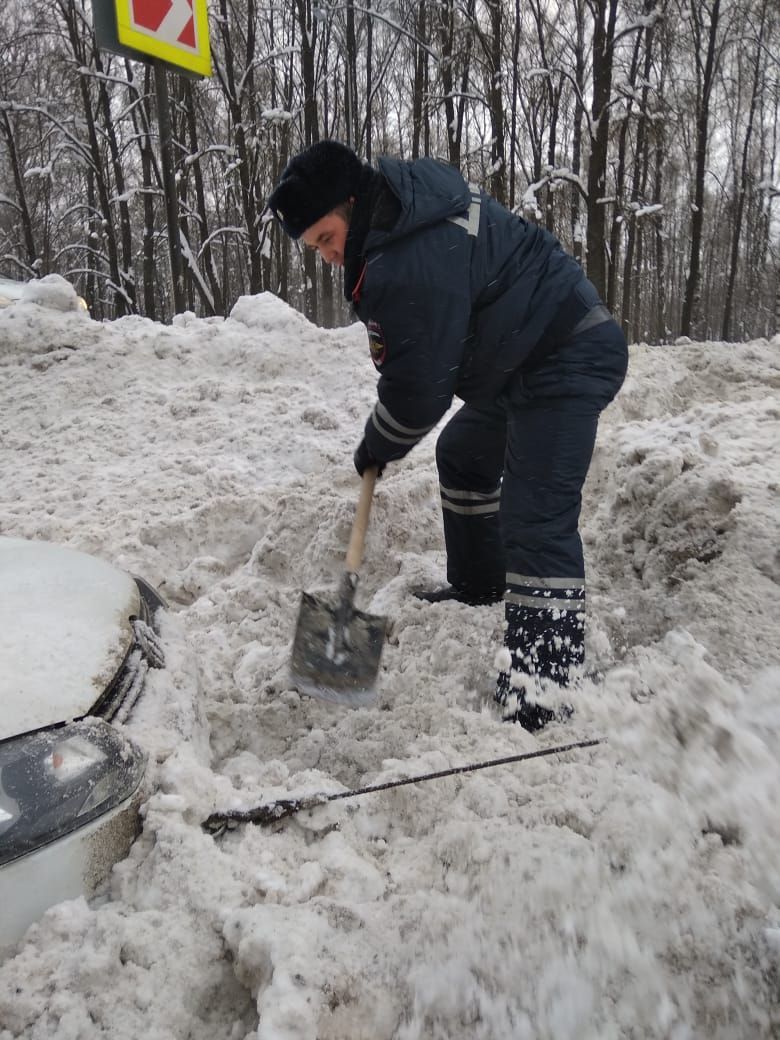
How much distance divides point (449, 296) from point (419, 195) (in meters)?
0.32

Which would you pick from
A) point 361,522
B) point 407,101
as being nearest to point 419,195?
point 361,522

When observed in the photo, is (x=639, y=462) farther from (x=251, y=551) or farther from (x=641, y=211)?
(x=641, y=211)

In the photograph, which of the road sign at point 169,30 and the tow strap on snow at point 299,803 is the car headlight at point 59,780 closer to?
the tow strap on snow at point 299,803

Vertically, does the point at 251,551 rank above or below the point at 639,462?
below

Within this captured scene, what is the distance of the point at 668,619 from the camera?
261 cm

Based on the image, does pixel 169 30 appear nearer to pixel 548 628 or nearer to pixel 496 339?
pixel 496 339

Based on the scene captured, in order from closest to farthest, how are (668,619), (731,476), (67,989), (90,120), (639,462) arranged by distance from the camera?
(67,989) → (668,619) → (731,476) → (639,462) → (90,120)

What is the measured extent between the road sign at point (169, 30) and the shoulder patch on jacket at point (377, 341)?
423cm

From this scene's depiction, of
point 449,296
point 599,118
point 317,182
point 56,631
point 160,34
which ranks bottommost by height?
point 56,631

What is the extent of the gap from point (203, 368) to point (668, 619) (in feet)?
13.6

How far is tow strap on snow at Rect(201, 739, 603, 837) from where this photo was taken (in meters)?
1.43

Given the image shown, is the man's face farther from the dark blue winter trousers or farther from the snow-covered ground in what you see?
the snow-covered ground

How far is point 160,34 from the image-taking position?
502 centimetres

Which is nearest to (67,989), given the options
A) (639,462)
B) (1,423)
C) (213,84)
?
(639,462)
